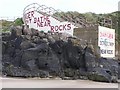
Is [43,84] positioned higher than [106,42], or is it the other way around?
[106,42]

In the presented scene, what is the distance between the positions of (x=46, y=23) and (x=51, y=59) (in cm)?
571

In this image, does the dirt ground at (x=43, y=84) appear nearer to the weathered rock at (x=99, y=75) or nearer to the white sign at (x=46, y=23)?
the weathered rock at (x=99, y=75)

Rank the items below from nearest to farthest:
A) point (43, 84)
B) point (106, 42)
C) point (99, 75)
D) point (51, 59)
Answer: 1. point (43, 84)
2. point (99, 75)
3. point (51, 59)
4. point (106, 42)

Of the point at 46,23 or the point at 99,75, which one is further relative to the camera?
the point at 46,23

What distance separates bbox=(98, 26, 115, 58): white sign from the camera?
23.0 m

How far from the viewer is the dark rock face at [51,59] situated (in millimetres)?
19344

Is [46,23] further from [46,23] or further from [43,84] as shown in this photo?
[43,84]

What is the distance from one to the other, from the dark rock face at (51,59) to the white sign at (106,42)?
1.41 m

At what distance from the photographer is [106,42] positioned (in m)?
23.6

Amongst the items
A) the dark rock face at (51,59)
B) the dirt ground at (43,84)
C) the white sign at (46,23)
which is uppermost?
the white sign at (46,23)

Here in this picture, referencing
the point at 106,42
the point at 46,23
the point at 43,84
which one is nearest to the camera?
the point at 43,84

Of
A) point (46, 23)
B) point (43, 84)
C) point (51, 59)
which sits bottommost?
point (43, 84)

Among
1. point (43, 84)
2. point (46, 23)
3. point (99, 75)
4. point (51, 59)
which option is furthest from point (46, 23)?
point (43, 84)

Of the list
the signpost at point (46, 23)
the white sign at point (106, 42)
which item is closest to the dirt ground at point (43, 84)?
the white sign at point (106, 42)
